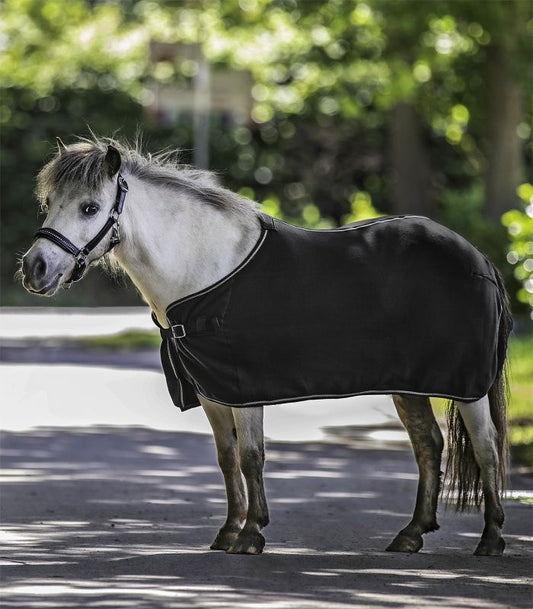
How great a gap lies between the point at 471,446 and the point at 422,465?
0.32 meters

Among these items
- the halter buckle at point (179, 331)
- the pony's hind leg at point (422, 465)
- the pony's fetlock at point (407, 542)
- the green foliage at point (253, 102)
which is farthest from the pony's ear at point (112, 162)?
the green foliage at point (253, 102)

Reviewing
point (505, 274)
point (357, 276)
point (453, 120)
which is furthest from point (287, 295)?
point (453, 120)

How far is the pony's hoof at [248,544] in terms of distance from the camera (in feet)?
→ 27.7

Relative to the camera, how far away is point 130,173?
343 inches

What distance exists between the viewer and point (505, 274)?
78.5ft

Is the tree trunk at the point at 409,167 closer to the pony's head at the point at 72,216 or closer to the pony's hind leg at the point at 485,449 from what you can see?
the pony's hind leg at the point at 485,449

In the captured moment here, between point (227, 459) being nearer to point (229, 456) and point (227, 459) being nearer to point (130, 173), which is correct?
point (229, 456)

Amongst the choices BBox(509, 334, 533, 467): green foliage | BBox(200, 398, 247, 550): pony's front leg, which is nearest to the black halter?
BBox(200, 398, 247, 550): pony's front leg

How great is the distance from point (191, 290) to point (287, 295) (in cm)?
49

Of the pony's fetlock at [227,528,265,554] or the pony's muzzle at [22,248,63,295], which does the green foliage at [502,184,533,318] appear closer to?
the pony's fetlock at [227,528,265,554]

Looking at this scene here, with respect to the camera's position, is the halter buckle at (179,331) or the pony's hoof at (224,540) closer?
the halter buckle at (179,331)

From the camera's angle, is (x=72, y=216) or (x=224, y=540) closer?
(x=72, y=216)

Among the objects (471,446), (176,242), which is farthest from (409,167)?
(176,242)

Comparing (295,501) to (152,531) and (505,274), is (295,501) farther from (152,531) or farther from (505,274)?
(505,274)
